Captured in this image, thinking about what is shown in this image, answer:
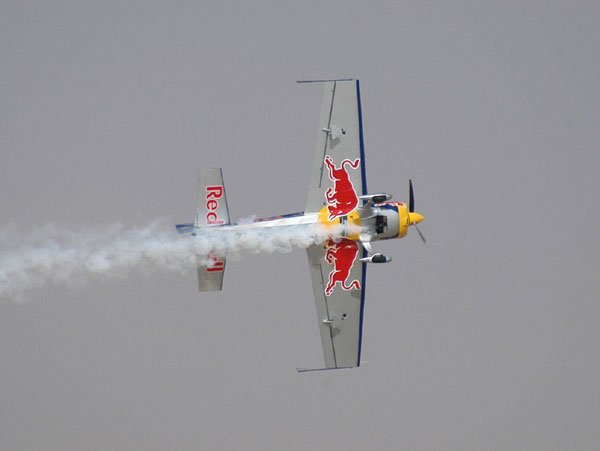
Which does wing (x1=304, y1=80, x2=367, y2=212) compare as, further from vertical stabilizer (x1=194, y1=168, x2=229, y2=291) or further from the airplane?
vertical stabilizer (x1=194, y1=168, x2=229, y2=291)

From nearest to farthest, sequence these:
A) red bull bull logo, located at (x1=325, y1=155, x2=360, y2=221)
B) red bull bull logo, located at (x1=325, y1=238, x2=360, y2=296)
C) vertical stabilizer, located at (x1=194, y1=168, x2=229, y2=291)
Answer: vertical stabilizer, located at (x1=194, y1=168, x2=229, y2=291) < red bull bull logo, located at (x1=325, y1=155, x2=360, y2=221) < red bull bull logo, located at (x1=325, y1=238, x2=360, y2=296)

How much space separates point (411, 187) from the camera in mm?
27844

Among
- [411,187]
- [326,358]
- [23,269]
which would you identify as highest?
[411,187]

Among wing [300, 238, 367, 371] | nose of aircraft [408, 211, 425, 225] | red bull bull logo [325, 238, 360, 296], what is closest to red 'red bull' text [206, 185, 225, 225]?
wing [300, 238, 367, 371]

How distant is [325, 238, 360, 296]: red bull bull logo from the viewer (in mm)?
27703

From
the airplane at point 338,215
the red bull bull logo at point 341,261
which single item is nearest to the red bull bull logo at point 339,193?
the airplane at point 338,215

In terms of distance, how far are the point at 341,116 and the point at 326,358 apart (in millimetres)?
5676

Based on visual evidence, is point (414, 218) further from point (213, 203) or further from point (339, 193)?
point (213, 203)

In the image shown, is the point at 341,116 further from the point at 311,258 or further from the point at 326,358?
the point at 326,358

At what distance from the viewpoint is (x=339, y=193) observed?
2730 centimetres

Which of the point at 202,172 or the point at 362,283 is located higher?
the point at 202,172

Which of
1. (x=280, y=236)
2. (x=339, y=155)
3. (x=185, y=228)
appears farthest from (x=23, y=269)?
(x=339, y=155)

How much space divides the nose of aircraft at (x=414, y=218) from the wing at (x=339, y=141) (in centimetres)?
126

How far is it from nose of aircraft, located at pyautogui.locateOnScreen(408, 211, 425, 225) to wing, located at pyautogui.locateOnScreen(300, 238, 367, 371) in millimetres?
1278
